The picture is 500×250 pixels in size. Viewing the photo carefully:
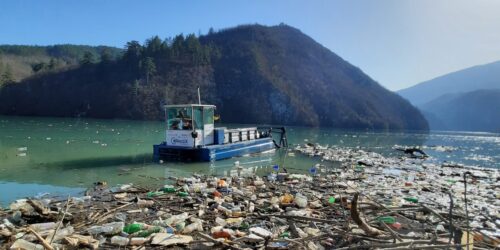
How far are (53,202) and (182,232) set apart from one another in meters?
4.69

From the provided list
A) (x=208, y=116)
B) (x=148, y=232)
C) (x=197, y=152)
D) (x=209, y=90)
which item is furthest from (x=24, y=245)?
(x=209, y=90)

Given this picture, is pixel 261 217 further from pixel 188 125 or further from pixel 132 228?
pixel 188 125

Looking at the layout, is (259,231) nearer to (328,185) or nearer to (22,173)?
(328,185)

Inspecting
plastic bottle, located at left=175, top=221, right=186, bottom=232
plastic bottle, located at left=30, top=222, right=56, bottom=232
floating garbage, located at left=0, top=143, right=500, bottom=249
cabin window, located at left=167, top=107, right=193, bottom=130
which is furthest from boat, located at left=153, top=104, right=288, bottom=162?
plastic bottle, located at left=30, top=222, right=56, bottom=232

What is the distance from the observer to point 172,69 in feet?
407

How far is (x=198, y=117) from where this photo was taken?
63.2ft

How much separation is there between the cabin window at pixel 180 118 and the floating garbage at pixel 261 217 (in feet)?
21.4

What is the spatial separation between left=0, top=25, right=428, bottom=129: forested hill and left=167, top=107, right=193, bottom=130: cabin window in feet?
284

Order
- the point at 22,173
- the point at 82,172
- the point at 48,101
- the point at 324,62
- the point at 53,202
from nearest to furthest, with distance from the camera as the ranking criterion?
the point at 53,202 < the point at 22,173 < the point at 82,172 < the point at 48,101 < the point at 324,62

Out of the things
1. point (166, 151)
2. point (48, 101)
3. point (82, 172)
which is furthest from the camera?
point (48, 101)

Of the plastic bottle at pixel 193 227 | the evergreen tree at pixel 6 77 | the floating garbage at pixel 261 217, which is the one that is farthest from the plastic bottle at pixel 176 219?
the evergreen tree at pixel 6 77

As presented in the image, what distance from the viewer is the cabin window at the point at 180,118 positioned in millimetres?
19188

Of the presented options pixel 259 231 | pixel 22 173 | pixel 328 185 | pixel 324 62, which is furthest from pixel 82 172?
pixel 324 62

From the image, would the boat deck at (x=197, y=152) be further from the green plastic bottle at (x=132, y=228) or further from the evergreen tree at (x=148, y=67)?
the evergreen tree at (x=148, y=67)
